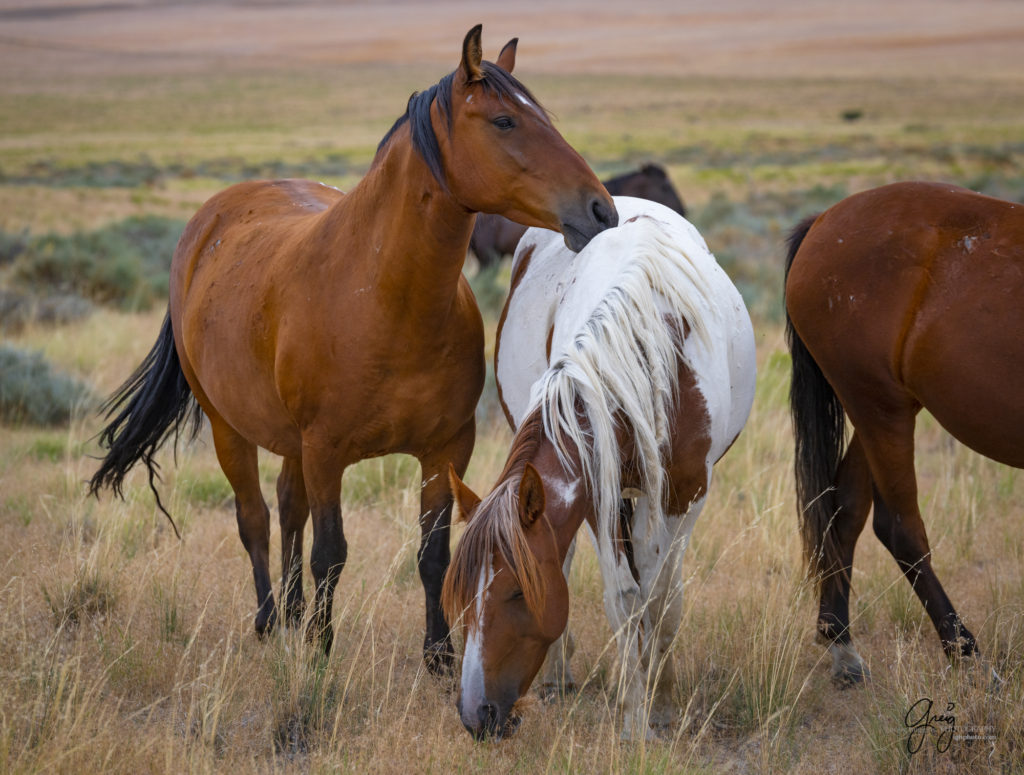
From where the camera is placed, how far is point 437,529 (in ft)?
11.9

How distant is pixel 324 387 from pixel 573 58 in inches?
6273

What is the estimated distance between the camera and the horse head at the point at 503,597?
236 cm

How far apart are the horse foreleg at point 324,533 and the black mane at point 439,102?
1.14 m

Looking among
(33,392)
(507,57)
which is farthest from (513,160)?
(33,392)

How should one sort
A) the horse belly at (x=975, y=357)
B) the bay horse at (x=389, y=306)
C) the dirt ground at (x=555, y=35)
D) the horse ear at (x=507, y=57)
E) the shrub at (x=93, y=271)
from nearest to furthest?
the bay horse at (x=389, y=306) < the horse belly at (x=975, y=357) < the horse ear at (x=507, y=57) < the shrub at (x=93, y=271) < the dirt ground at (x=555, y=35)

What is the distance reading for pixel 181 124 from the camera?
6675cm

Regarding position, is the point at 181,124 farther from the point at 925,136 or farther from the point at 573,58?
the point at 573,58

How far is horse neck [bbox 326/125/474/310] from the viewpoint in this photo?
10.4 ft

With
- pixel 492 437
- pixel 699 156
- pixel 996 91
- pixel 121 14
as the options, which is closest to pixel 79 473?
pixel 492 437

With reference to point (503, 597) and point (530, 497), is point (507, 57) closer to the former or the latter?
point (530, 497)

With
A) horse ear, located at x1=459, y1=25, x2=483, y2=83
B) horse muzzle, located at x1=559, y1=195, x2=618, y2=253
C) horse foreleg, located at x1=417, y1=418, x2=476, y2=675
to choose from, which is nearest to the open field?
horse foreleg, located at x1=417, y1=418, x2=476, y2=675

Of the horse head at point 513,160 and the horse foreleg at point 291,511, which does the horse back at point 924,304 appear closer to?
the horse head at point 513,160

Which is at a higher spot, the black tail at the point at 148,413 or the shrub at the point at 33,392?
the black tail at the point at 148,413

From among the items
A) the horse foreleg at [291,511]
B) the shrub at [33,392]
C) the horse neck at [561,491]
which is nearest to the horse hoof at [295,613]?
the horse foreleg at [291,511]
